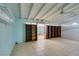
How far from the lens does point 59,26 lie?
11016 millimetres

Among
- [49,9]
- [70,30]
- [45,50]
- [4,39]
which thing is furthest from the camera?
[70,30]

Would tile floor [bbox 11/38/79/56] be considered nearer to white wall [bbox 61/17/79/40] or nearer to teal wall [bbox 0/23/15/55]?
teal wall [bbox 0/23/15/55]

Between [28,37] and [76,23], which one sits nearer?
[28,37]

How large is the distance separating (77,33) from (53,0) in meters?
7.31

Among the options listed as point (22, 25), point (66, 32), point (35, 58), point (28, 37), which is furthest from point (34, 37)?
point (35, 58)

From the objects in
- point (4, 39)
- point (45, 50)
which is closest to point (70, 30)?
point (45, 50)

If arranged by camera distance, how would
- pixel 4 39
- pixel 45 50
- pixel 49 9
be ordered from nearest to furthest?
1. pixel 4 39
2. pixel 49 9
3. pixel 45 50

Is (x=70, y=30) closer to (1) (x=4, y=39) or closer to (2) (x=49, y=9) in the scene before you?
(2) (x=49, y=9)

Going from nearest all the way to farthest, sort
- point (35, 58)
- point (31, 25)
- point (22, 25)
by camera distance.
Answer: point (35, 58) → point (22, 25) → point (31, 25)

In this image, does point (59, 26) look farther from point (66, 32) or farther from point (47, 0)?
point (47, 0)

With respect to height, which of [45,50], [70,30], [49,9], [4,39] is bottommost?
[45,50]

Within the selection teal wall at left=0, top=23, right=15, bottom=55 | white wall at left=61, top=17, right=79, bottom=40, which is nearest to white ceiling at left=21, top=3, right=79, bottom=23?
teal wall at left=0, top=23, right=15, bottom=55

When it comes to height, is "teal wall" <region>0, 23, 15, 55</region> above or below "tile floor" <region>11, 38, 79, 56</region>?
above

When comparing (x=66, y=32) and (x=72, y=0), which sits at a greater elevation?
(x=72, y=0)
